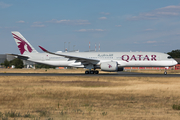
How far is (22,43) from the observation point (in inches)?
1812

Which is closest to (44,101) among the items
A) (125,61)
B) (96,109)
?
(96,109)

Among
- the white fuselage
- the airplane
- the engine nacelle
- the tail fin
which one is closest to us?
the engine nacelle

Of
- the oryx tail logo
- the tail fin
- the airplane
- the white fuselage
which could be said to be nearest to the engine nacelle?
the airplane

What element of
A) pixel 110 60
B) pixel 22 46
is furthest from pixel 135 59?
pixel 22 46

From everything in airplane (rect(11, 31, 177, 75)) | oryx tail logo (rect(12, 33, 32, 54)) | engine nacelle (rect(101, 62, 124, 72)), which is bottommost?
engine nacelle (rect(101, 62, 124, 72))

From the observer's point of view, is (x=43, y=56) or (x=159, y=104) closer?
(x=159, y=104)

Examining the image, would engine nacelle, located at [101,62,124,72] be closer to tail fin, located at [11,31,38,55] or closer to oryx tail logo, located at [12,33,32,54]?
tail fin, located at [11,31,38,55]

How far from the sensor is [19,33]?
46.2 metres

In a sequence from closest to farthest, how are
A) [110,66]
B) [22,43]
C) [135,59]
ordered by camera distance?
[110,66] < [135,59] < [22,43]

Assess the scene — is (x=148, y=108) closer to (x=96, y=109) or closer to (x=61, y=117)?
(x=96, y=109)

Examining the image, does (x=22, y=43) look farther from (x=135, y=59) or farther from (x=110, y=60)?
(x=135, y=59)

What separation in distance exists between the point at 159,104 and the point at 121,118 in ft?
13.5

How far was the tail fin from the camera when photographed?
151 feet

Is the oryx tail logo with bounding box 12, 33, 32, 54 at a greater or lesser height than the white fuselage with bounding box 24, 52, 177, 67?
greater
